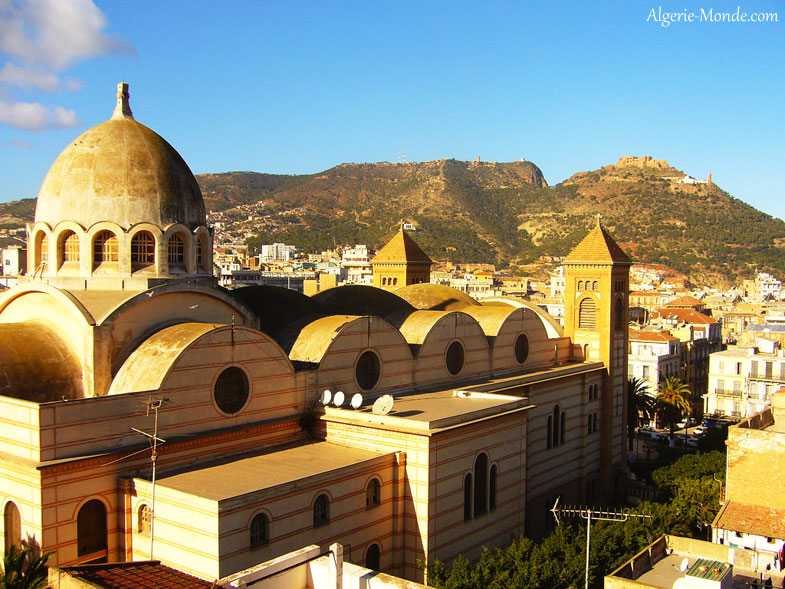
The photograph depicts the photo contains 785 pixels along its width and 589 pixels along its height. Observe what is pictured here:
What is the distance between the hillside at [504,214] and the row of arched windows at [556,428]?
371ft

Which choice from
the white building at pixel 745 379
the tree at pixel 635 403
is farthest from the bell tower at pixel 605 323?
the white building at pixel 745 379

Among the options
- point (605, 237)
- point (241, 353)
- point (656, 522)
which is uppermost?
point (605, 237)

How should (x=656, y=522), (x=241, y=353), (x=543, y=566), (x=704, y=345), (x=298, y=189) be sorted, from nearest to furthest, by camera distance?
(x=543, y=566) → (x=241, y=353) → (x=656, y=522) → (x=704, y=345) → (x=298, y=189)

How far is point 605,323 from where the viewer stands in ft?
121

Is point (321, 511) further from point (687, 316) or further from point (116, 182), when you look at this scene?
point (687, 316)

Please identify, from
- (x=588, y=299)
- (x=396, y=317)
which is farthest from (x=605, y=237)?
(x=396, y=317)

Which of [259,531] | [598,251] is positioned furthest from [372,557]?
[598,251]

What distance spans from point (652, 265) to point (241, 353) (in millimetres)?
126818

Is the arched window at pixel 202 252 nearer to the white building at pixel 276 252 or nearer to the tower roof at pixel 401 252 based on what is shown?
the tower roof at pixel 401 252

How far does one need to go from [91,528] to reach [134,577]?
200 inches

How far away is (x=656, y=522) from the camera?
78.4ft

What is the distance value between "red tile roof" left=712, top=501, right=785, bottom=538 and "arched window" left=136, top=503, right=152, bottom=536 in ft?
56.3

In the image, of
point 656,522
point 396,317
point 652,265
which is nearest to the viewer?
point 656,522

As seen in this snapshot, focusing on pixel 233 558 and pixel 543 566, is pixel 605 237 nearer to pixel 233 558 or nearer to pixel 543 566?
pixel 543 566
